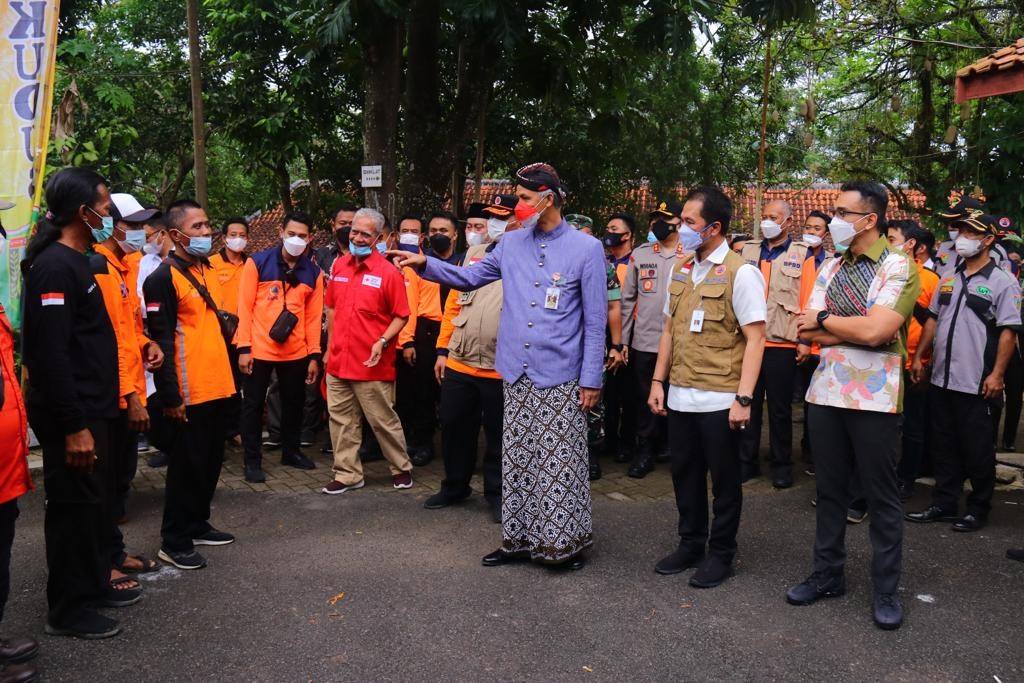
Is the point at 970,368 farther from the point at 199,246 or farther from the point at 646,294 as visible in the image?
the point at 199,246

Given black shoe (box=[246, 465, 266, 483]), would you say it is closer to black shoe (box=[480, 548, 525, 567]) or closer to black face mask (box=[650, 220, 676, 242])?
black shoe (box=[480, 548, 525, 567])

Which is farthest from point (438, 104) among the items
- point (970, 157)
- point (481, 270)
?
point (970, 157)

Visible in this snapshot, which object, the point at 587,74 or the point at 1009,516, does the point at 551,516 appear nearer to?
the point at 1009,516

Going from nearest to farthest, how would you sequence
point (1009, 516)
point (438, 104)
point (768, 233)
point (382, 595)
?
point (382, 595) → point (1009, 516) → point (768, 233) → point (438, 104)

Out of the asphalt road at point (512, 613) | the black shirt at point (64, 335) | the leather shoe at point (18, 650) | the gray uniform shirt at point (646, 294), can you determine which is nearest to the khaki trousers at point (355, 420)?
the asphalt road at point (512, 613)

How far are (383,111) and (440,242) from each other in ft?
11.4

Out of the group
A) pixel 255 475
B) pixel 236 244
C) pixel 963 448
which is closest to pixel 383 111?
pixel 236 244

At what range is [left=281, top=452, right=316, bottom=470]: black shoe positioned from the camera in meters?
6.84

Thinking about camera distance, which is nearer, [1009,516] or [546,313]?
[546,313]

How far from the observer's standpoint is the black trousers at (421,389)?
Result: 23.8 feet

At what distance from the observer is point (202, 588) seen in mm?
4395

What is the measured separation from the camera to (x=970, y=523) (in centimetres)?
538

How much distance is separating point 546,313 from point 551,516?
43.6 inches

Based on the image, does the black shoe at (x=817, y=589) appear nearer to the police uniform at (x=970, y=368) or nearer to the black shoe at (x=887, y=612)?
the black shoe at (x=887, y=612)
